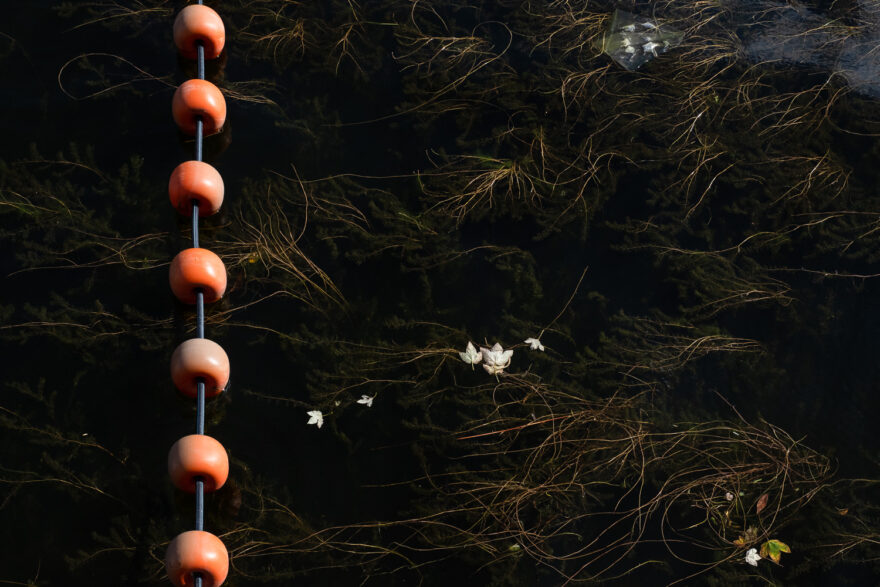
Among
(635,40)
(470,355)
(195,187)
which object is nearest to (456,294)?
(470,355)

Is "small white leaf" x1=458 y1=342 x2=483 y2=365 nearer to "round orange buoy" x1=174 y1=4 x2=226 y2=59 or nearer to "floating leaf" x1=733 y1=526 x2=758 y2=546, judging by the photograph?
"floating leaf" x1=733 y1=526 x2=758 y2=546

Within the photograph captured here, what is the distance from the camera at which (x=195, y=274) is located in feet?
12.7

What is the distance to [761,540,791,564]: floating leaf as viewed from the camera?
3650mm

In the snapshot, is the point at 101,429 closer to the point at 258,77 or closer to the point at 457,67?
the point at 258,77

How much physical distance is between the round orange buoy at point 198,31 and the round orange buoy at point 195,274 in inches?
57.8

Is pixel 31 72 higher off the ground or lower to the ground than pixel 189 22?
lower

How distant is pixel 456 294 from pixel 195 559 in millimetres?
1794

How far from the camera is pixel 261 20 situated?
207 inches

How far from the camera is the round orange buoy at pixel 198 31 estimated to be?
4.72m

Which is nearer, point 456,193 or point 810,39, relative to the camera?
point 456,193

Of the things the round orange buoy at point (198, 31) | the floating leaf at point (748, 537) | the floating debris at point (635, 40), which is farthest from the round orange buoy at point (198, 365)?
the floating debris at point (635, 40)

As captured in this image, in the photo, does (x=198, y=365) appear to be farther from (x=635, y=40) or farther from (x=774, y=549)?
(x=635, y=40)

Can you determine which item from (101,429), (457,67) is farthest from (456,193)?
(101,429)

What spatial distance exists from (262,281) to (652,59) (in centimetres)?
279
